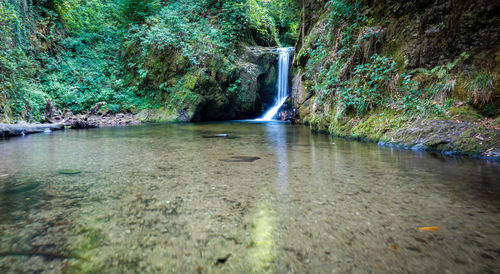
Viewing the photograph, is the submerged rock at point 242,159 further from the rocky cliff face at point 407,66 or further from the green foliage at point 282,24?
the green foliage at point 282,24

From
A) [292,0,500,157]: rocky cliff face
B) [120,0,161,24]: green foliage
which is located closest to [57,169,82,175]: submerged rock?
[292,0,500,157]: rocky cliff face

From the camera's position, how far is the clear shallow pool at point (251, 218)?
0.94 meters

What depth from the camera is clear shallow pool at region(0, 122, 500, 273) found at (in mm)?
943

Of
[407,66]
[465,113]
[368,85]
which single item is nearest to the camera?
[465,113]

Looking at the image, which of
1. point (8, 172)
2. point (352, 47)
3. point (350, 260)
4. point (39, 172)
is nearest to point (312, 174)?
point (350, 260)

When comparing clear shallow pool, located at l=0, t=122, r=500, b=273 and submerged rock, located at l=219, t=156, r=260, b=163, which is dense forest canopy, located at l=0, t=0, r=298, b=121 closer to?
submerged rock, located at l=219, t=156, r=260, b=163

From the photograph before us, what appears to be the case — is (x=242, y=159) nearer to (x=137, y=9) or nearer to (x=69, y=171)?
(x=69, y=171)

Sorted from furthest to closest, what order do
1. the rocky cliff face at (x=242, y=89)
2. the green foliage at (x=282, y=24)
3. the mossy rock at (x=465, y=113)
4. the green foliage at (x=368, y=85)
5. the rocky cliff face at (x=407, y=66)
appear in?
the green foliage at (x=282, y=24) → the rocky cliff face at (x=242, y=89) → the green foliage at (x=368, y=85) → the rocky cliff face at (x=407, y=66) → the mossy rock at (x=465, y=113)

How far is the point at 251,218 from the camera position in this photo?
133cm

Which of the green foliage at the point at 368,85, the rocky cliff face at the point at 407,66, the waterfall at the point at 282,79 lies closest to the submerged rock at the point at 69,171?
the rocky cliff face at the point at 407,66

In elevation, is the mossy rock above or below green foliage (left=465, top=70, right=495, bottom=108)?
below

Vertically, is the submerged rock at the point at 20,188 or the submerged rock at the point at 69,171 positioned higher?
the submerged rock at the point at 69,171

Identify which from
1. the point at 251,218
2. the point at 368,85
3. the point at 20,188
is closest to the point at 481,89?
the point at 368,85

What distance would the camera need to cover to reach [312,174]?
2258 millimetres
